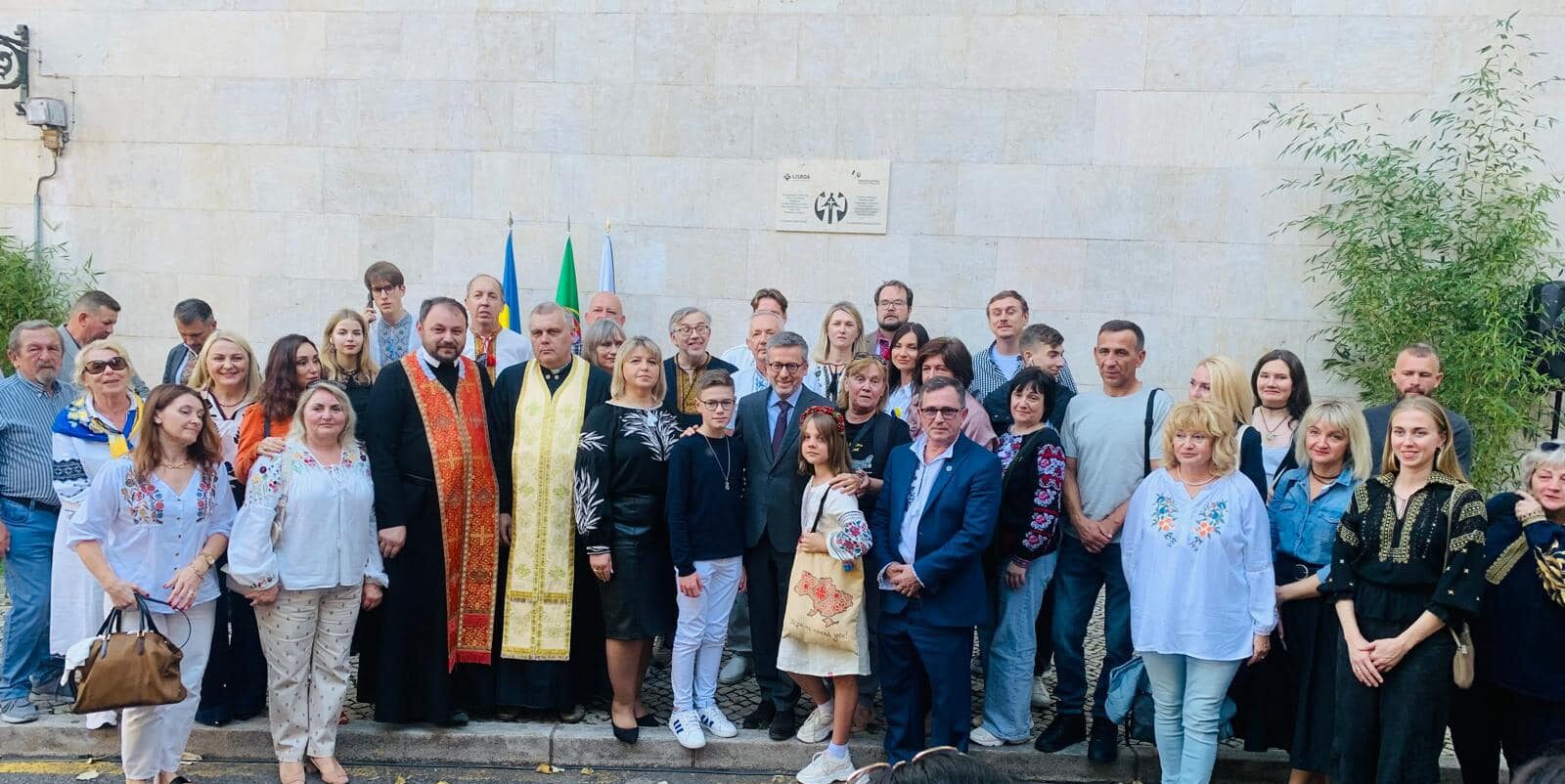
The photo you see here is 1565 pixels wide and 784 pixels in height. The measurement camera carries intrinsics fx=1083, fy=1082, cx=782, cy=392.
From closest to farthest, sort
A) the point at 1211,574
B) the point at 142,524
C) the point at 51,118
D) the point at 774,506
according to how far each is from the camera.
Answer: the point at 142,524, the point at 1211,574, the point at 774,506, the point at 51,118

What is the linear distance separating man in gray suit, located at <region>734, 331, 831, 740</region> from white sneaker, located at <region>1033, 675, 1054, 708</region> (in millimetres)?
1280

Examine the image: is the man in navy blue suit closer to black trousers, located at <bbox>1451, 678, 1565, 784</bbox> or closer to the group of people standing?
the group of people standing

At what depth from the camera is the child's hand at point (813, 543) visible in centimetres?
448

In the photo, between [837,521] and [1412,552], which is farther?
[837,521]

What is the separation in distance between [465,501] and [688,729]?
1423 mm

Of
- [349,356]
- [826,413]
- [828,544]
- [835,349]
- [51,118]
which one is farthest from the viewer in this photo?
[51,118]

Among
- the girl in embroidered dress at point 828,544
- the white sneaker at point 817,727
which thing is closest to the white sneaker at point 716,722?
the white sneaker at point 817,727

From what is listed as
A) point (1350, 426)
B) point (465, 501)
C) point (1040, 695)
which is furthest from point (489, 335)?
point (1350, 426)

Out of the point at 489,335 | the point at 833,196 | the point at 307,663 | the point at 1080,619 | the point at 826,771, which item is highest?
the point at 833,196

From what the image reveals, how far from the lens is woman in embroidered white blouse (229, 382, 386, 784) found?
4203 mm

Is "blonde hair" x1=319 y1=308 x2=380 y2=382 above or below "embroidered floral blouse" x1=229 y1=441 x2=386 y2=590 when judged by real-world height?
above

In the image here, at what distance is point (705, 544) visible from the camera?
4.69 meters

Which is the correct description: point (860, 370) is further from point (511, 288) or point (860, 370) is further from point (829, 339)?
point (511, 288)

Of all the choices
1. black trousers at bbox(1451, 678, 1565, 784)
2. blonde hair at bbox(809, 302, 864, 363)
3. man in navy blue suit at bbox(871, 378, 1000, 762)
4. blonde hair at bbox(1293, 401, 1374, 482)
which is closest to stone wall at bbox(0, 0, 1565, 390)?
blonde hair at bbox(809, 302, 864, 363)
